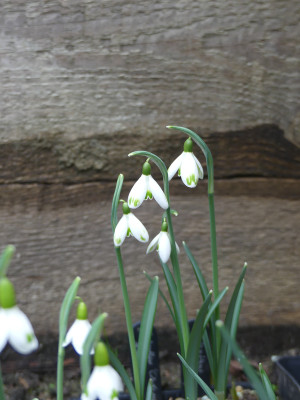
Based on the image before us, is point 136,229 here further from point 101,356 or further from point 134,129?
point 134,129

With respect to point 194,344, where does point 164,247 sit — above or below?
above

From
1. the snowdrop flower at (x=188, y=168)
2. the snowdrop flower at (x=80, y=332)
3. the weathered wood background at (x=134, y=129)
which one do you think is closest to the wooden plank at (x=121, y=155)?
the weathered wood background at (x=134, y=129)

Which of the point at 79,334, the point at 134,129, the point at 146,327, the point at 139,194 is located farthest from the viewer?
the point at 134,129

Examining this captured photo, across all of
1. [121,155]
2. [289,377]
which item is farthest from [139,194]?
[289,377]

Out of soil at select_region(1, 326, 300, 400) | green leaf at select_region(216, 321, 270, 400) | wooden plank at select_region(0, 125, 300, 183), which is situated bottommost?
soil at select_region(1, 326, 300, 400)

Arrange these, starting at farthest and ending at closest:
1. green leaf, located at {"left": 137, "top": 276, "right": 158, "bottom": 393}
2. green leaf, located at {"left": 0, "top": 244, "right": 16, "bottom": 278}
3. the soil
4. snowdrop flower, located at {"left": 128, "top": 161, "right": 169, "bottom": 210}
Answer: the soil
green leaf, located at {"left": 137, "top": 276, "right": 158, "bottom": 393}
snowdrop flower, located at {"left": 128, "top": 161, "right": 169, "bottom": 210}
green leaf, located at {"left": 0, "top": 244, "right": 16, "bottom": 278}

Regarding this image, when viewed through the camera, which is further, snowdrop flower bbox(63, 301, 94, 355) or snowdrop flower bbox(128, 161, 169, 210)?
snowdrop flower bbox(128, 161, 169, 210)

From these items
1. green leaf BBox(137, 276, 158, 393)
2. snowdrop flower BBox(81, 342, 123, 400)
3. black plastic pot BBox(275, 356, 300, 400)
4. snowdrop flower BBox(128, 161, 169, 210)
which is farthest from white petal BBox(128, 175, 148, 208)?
black plastic pot BBox(275, 356, 300, 400)

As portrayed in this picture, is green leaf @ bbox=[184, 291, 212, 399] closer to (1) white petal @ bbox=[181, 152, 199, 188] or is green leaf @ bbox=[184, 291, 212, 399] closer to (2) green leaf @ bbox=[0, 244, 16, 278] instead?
(1) white petal @ bbox=[181, 152, 199, 188]
